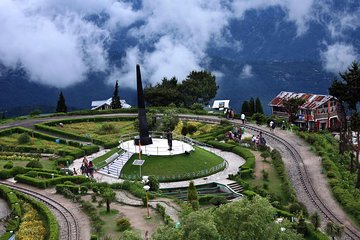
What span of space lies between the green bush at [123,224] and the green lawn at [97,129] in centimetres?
3205

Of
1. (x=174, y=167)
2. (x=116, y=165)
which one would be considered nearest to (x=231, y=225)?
(x=174, y=167)

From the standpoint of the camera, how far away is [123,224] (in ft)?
140

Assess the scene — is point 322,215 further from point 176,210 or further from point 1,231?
point 1,231

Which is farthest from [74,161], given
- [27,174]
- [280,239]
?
[280,239]

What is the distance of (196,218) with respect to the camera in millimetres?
27266

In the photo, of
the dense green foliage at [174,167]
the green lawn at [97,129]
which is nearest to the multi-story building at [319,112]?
the green lawn at [97,129]

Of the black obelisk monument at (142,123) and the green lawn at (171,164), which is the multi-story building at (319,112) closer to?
the green lawn at (171,164)

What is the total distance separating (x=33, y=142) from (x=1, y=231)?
3208cm

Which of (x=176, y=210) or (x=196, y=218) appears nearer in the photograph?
(x=196, y=218)

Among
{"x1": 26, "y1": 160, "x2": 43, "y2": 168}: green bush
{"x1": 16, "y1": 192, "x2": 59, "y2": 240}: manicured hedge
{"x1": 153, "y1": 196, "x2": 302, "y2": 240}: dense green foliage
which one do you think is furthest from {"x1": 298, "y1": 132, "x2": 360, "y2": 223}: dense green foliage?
{"x1": 26, "y1": 160, "x2": 43, "y2": 168}: green bush

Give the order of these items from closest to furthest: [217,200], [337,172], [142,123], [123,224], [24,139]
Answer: [123,224] → [217,200] → [337,172] → [142,123] → [24,139]

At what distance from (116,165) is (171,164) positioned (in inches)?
241

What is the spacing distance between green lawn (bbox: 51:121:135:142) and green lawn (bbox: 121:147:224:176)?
15.7 m

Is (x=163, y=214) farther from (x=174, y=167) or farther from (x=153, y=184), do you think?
(x=174, y=167)
